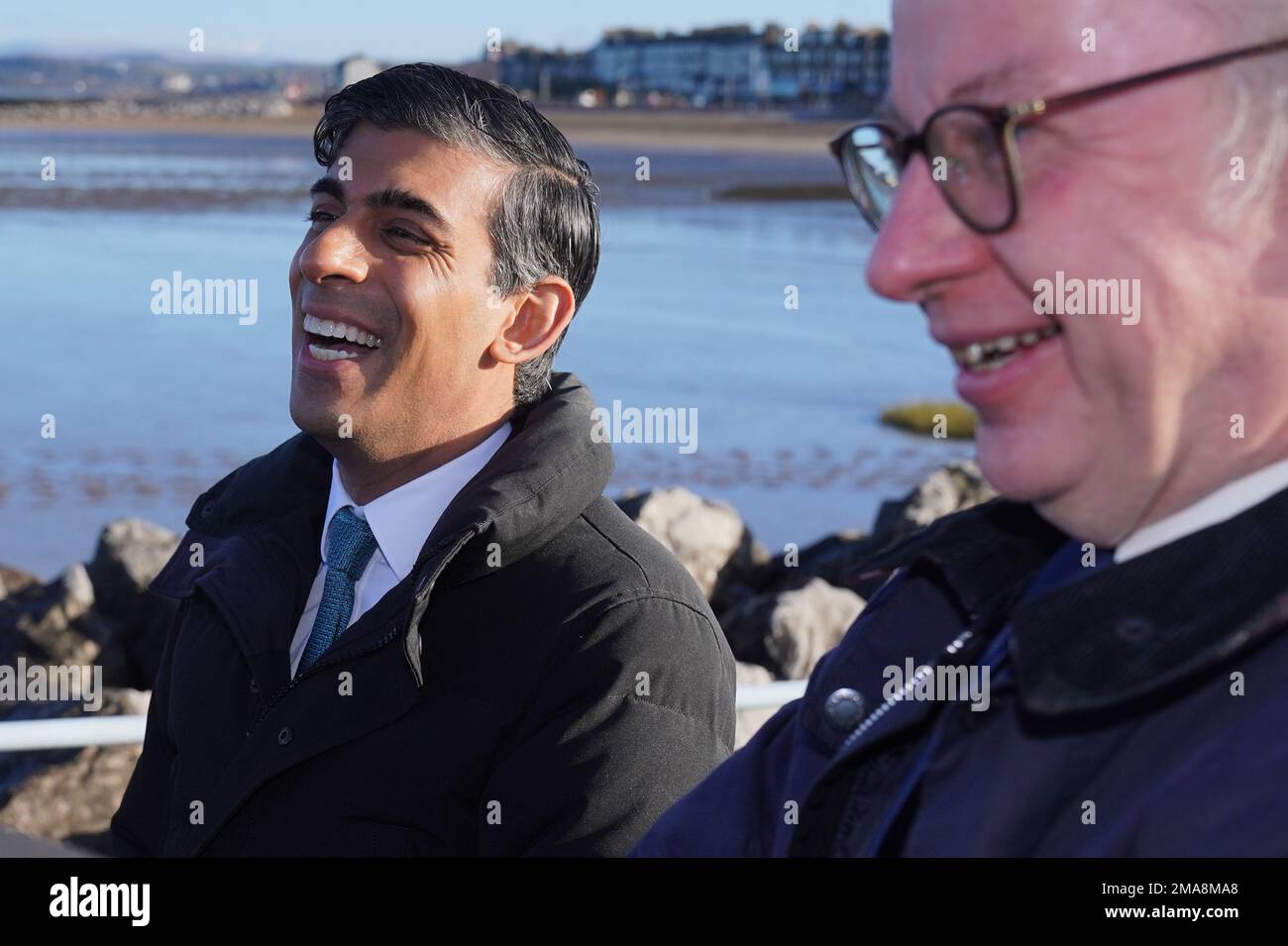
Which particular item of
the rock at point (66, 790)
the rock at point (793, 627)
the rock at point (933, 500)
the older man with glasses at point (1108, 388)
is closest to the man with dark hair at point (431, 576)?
the older man with glasses at point (1108, 388)

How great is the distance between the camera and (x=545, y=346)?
10.2ft

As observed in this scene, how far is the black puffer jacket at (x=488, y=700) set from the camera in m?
2.49

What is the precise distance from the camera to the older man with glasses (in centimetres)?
128

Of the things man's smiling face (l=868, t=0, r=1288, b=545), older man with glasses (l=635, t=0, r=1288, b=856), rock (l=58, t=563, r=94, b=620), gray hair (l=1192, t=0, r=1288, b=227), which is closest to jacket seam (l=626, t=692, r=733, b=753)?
older man with glasses (l=635, t=0, r=1288, b=856)

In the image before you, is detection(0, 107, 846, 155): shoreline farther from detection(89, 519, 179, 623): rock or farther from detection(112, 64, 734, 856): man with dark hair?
detection(112, 64, 734, 856): man with dark hair

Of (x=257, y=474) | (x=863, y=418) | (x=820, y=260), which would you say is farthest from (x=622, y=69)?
(x=257, y=474)

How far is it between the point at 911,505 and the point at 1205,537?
7.12 m

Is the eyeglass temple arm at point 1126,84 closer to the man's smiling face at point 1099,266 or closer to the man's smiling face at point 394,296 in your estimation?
the man's smiling face at point 1099,266

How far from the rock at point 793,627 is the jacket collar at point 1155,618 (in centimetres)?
497

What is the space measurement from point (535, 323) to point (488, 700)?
2.73 ft

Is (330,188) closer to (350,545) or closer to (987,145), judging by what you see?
(350,545)

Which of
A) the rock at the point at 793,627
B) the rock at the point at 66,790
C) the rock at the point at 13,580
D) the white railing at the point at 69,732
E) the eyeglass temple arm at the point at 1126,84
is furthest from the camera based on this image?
the rock at the point at 13,580

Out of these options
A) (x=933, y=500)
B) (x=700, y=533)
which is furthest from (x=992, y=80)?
(x=933, y=500)
